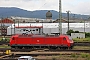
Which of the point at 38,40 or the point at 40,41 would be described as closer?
the point at 40,41

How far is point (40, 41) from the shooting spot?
46438 mm

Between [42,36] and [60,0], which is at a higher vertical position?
[60,0]

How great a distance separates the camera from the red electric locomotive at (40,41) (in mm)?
45356

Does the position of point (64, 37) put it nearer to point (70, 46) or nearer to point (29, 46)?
point (70, 46)

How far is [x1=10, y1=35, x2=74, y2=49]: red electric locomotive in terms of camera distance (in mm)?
45356

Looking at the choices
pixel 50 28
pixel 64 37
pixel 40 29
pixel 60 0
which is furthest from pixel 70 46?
pixel 50 28

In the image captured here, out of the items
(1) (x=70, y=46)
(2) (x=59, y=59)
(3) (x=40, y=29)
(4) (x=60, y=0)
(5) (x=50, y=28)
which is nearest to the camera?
(2) (x=59, y=59)

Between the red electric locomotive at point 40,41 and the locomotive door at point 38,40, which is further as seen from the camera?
the locomotive door at point 38,40

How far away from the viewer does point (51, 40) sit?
4625 centimetres

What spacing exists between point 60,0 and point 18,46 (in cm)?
2461

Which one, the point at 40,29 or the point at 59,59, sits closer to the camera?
the point at 59,59

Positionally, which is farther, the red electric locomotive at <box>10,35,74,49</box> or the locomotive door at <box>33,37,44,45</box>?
the locomotive door at <box>33,37,44,45</box>

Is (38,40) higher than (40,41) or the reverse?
higher

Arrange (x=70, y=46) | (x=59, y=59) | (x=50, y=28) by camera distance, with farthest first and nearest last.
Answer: (x=50, y=28) → (x=70, y=46) → (x=59, y=59)
